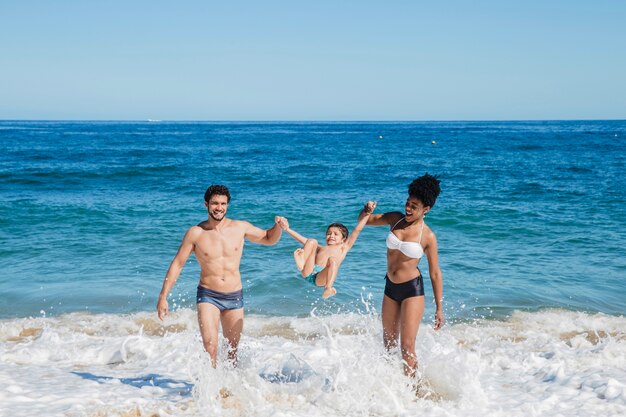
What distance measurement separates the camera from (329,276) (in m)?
6.51

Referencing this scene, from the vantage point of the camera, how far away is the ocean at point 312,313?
239 inches

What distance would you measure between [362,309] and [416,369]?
421 cm

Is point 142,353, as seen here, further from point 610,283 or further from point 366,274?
point 610,283

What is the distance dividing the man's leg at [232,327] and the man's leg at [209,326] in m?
0.15

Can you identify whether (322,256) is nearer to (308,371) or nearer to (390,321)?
(390,321)

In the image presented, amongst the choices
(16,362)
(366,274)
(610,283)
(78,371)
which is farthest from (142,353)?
(610,283)

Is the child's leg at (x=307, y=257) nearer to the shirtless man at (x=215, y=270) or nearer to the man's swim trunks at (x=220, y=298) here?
the shirtless man at (x=215, y=270)

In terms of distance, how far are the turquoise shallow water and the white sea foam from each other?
3.32 ft

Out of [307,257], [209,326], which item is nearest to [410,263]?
[307,257]

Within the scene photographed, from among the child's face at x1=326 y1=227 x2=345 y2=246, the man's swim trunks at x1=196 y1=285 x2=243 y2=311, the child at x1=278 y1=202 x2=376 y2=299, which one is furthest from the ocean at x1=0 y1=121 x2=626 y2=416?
Answer: the child's face at x1=326 y1=227 x2=345 y2=246

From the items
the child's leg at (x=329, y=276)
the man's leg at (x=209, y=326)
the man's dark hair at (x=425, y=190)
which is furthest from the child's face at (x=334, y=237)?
the man's leg at (x=209, y=326)

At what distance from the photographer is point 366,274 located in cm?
1208

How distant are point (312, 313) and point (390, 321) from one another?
7.12 ft

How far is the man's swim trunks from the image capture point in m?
5.90
